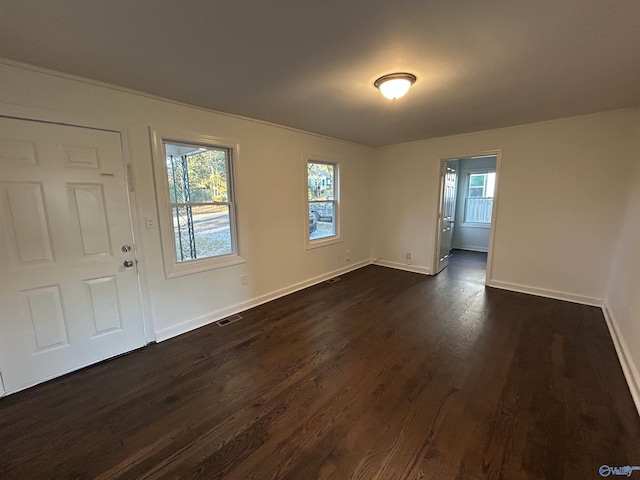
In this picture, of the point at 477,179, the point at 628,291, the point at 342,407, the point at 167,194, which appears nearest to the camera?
the point at 342,407

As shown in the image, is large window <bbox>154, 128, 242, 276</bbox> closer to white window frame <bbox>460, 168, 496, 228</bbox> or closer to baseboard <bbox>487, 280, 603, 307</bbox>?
baseboard <bbox>487, 280, 603, 307</bbox>

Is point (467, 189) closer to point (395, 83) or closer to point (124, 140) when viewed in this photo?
point (395, 83)

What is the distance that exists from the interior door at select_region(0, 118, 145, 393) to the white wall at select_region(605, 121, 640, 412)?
13.7ft

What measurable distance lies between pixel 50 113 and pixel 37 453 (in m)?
2.31

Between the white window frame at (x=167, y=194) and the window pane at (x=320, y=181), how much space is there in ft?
4.38

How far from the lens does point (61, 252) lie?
2.21 m

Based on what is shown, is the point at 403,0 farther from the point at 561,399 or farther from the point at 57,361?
the point at 57,361

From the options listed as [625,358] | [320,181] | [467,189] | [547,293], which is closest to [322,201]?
[320,181]

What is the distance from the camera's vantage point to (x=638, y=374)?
6.59 feet

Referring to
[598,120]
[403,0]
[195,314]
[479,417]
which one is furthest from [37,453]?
[598,120]

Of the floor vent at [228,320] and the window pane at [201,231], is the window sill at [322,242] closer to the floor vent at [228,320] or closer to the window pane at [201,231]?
the window pane at [201,231]

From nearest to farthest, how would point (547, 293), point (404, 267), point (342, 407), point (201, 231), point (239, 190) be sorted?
point (342, 407) → point (201, 231) → point (239, 190) → point (547, 293) → point (404, 267)

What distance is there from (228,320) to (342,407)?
184cm

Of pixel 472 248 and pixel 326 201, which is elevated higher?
pixel 326 201
